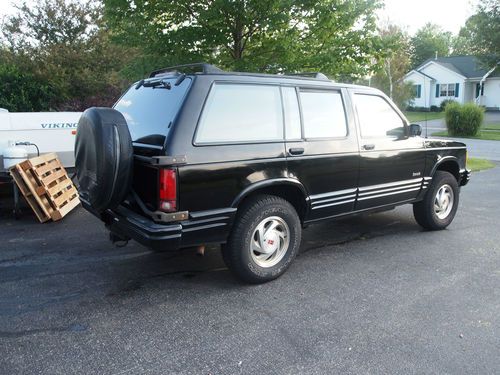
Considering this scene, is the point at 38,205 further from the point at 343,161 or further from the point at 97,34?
the point at 97,34

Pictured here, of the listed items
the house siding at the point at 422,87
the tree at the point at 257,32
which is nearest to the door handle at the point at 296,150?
the tree at the point at 257,32

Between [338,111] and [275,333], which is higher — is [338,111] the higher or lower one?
the higher one

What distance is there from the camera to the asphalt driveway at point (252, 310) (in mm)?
2939

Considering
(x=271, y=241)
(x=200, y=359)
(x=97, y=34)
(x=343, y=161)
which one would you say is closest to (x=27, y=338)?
(x=200, y=359)

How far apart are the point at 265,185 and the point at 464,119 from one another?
2115cm

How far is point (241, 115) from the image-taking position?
394 cm

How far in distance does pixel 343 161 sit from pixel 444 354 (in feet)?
7.08

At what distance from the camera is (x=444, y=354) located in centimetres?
302

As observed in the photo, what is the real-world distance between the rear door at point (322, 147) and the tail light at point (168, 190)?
3.90 feet

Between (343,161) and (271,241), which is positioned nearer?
(271,241)

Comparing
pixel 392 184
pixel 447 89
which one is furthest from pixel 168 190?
pixel 447 89

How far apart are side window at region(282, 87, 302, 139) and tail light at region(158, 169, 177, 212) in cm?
125

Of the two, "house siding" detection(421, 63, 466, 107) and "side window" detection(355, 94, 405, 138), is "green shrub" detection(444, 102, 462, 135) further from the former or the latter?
"house siding" detection(421, 63, 466, 107)

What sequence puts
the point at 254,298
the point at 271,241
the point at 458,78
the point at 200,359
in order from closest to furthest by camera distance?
the point at 200,359, the point at 254,298, the point at 271,241, the point at 458,78
